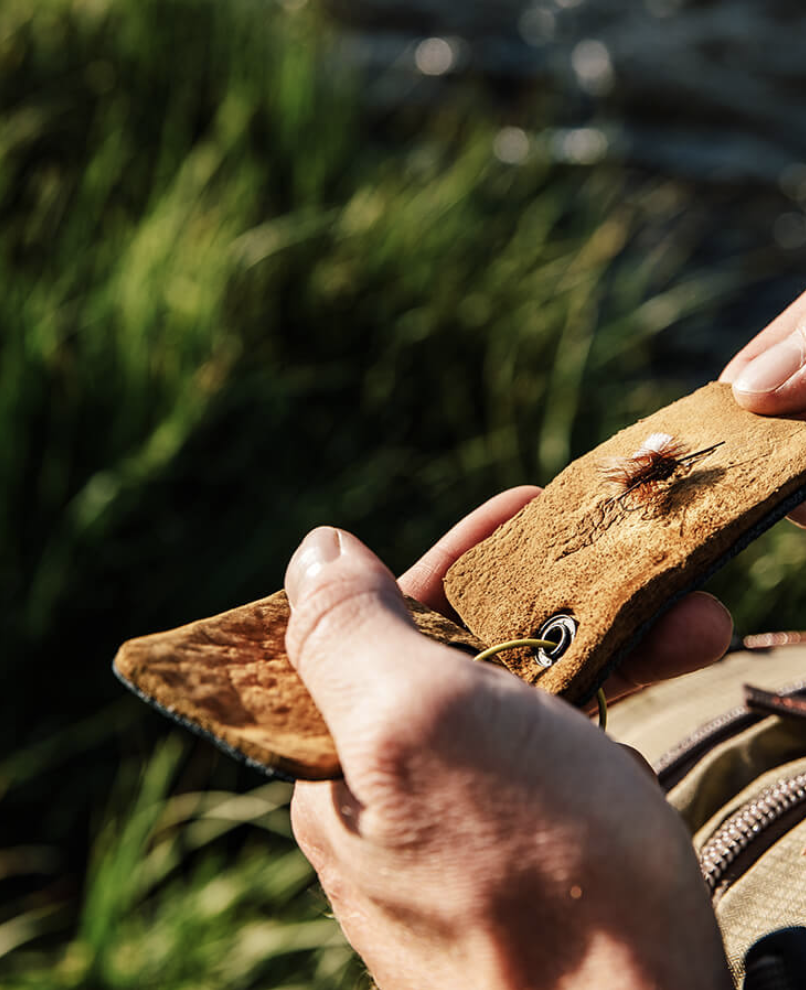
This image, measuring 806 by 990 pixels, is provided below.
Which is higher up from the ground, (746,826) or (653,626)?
(653,626)

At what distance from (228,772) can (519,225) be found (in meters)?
1.77

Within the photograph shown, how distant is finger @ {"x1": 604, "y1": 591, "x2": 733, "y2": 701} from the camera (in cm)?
83

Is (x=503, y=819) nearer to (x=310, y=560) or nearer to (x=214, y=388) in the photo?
(x=310, y=560)

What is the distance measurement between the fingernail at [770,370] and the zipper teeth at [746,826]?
13.8 inches

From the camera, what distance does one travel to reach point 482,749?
0.58m

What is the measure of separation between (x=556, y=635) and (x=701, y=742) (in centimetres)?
24

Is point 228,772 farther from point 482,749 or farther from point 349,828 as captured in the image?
point 482,749

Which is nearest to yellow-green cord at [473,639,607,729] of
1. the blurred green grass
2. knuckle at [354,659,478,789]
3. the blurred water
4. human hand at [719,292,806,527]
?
knuckle at [354,659,478,789]

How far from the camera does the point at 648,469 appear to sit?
2.78 feet

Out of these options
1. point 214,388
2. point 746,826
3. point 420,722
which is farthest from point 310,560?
point 214,388

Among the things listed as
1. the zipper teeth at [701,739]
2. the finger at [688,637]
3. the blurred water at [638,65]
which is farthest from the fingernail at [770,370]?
the blurred water at [638,65]

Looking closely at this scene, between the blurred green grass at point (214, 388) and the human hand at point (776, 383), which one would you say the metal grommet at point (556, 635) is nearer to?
the human hand at point (776, 383)

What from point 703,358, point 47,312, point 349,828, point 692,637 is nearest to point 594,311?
point 703,358

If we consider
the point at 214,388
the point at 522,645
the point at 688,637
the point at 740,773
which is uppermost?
the point at 214,388
